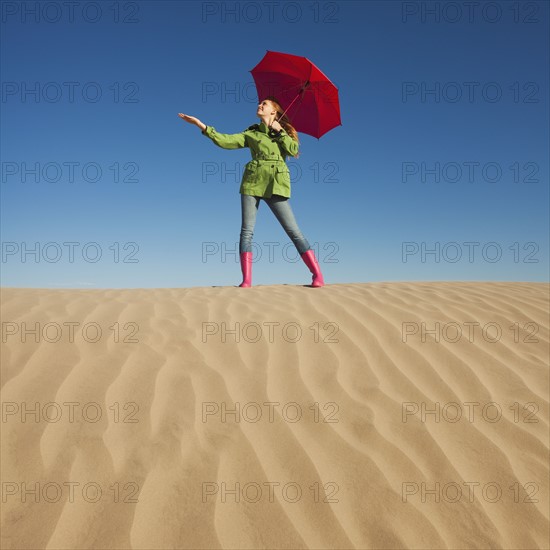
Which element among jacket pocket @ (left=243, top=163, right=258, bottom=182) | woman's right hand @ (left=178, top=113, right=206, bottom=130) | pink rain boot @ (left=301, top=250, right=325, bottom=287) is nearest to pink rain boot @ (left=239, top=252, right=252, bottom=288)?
pink rain boot @ (left=301, top=250, right=325, bottom=287)

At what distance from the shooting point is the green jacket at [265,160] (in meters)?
4.57

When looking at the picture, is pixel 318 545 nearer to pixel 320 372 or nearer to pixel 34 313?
pixel 320 372

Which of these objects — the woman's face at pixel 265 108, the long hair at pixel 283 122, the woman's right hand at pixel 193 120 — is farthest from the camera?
the long hair at pixel 283 122

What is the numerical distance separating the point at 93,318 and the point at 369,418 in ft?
6.72

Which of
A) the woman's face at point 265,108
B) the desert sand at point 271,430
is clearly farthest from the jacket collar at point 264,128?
the desert sand at point 271,430

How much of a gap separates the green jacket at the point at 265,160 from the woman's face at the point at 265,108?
0.11 m

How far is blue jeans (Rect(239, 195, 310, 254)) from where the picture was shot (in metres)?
4.57

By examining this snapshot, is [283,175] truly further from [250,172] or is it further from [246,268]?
[246,268]

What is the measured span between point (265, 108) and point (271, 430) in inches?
150

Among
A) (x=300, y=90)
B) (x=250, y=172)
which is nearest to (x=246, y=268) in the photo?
(x=250, y=172)

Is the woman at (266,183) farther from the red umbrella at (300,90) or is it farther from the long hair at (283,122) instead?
the red umbrella at (300,90)

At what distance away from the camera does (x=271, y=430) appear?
1902 millimetres

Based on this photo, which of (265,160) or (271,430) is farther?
(265,160)

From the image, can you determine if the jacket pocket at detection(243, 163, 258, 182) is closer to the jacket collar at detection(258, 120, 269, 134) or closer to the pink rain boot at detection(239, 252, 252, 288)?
the jacket collar at detection(258, 120, 269, 134)
